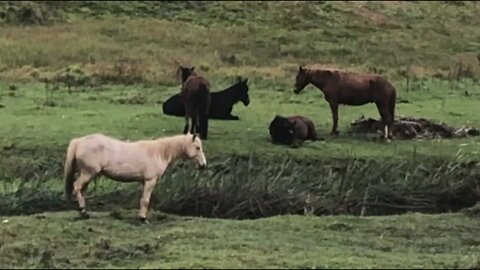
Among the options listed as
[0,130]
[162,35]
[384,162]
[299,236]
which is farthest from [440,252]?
[162,35]

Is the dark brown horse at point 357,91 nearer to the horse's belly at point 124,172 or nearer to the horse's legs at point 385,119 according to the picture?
the horse's legs at point 385,119

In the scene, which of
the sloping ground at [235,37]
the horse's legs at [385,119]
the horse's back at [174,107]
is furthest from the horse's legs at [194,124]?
the sloping ground at [235,37]

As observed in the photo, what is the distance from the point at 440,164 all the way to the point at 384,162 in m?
0.92

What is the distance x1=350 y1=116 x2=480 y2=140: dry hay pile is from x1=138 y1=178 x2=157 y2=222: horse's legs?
24.3 feet

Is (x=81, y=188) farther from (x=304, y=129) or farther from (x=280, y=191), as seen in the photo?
(x=304, y=129)

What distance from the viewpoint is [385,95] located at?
17.8 m

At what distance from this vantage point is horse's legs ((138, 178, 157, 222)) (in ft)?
36.0

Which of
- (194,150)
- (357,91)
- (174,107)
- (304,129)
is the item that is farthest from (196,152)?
(174,107)

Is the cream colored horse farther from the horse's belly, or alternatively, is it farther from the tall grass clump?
the tall grass clump

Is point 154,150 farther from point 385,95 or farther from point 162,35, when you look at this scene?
point 162,35

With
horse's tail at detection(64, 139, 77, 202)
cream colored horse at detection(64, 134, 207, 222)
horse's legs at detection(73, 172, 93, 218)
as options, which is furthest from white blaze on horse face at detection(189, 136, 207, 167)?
horse's tail at detection(64, 139, 77, 202)

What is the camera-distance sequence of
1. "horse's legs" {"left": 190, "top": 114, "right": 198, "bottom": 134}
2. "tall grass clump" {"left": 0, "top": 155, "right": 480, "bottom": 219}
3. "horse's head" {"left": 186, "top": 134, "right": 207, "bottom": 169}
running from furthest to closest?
"horse's legs" {"left": 190, "top": 114, "right": 198, "bottom": 134} < "tall grass clump" {"left": 0, "top": 155, "right": 480, "bottom": 219} < "horse's head" {"left": 186, "top": 134, "right": 207, "bottom": 169}

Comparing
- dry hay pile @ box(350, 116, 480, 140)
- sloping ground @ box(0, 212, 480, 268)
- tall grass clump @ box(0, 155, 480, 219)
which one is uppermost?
sloping ground @ box(0, 212, 480, 268)

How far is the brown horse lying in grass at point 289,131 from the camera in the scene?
1656cm
